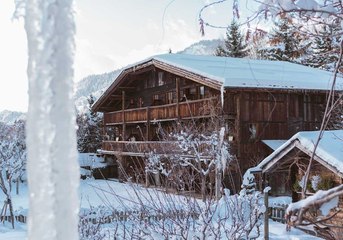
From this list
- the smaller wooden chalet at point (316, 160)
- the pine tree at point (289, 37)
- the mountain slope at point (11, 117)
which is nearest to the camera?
the pine tree at point (289, 37)

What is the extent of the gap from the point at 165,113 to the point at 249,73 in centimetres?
485

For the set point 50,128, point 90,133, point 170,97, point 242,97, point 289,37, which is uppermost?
point 170,97

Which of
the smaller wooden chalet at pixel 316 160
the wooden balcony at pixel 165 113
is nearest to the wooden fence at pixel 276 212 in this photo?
the smaller wooden chalet at pixel 316 160

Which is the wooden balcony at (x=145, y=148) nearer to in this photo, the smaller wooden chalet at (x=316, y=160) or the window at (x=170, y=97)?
the window at (x=170, y=97)

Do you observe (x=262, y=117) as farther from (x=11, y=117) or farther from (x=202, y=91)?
(x=11, y=117)

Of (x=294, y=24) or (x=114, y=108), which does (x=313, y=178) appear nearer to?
(x=294, y=24)

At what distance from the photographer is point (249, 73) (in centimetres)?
1833

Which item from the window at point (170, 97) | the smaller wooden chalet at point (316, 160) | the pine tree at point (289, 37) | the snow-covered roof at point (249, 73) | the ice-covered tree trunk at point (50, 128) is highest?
the snow-covered roof at point (249, 73)

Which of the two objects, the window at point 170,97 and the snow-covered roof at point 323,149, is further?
the window at point 170,97

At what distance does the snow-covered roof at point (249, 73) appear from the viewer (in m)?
17.0

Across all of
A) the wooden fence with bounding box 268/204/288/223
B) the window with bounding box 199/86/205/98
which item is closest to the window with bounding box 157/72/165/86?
the window with bounding box 199/86/205/98

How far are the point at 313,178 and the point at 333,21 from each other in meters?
9.62

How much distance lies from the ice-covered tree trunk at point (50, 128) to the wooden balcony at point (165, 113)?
14.2 metres

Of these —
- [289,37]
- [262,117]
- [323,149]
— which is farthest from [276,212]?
[289,37]
